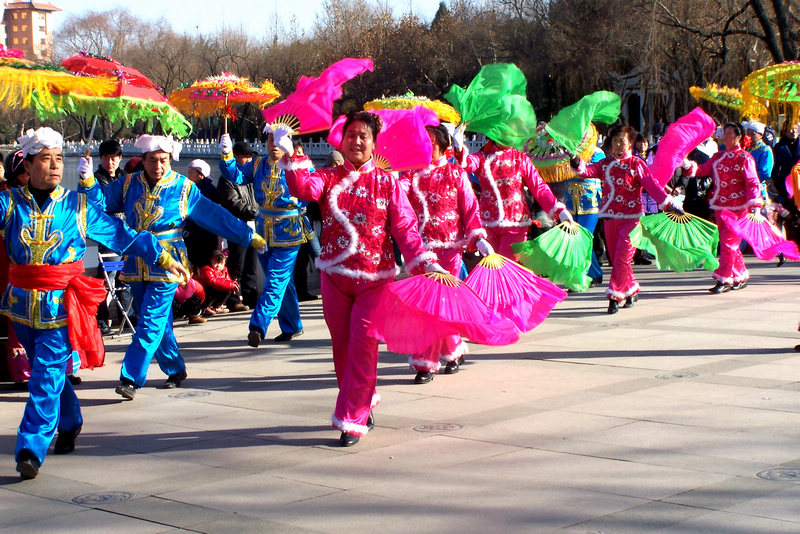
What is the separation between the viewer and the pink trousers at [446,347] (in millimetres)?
7758

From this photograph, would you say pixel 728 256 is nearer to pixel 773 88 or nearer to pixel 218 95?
pixel 773 88

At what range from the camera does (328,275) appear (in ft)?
20.6

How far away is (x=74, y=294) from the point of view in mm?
5789

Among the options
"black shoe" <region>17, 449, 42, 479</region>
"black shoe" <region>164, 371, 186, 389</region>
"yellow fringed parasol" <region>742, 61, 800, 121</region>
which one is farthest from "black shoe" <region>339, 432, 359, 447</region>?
"yellow fringed parasol" <region>742, 61, 800, 121</region>

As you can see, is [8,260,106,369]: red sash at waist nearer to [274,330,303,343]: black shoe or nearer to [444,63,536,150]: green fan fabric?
[444,63,536,150]: green fan fabric

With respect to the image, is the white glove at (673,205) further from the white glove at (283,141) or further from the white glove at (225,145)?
the white glove at (283,141)

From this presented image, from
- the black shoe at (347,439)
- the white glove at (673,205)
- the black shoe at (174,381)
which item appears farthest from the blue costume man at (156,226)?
the white glove at (673,205)

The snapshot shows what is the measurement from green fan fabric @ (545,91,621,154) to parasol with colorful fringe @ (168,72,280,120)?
5278 mm

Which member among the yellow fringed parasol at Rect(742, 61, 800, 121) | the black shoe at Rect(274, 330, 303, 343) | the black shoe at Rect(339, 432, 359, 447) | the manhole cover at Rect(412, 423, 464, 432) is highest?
the yellow fringed parasol at Rect(742, 61, 800, 121)

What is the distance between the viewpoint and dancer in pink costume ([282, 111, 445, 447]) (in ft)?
20.0

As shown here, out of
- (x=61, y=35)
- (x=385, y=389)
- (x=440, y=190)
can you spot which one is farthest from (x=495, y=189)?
(x=61, y=35)

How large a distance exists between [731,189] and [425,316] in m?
7.17

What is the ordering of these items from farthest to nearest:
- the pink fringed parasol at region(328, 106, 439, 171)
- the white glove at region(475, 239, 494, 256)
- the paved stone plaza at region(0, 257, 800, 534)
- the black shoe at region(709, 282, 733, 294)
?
the black shoe at region(709, 282, 733, 294)
the white glove at region(475, 239, 494, 256)
the pink fringed parasol at region(328, 106, 439, 171)
the paved stone plaza at region(0, 257, 800, 534)

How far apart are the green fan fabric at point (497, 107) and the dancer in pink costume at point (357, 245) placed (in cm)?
248
